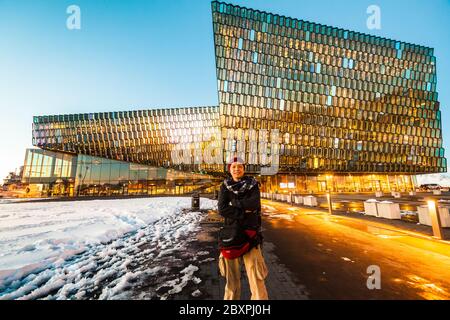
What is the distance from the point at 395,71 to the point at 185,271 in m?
75.2

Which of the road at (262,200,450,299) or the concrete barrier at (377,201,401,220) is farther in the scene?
the concrete barrier at (377,201,401,220)

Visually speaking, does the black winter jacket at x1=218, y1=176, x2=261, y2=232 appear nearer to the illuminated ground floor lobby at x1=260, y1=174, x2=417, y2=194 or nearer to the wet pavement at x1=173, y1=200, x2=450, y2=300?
the wet pavement at x1=173, y1=200, x2=450, y2=300

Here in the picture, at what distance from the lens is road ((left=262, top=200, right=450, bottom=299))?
3156 millimetres

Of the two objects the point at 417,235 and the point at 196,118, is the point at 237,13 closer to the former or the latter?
the point at 196,118

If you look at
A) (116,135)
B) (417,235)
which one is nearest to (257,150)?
(116,135)

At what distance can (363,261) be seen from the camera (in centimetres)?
443

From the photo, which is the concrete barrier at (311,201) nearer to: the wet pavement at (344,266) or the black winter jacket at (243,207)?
the wet pavement at (344,266)

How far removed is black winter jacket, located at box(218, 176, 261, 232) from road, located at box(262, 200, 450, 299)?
166cm

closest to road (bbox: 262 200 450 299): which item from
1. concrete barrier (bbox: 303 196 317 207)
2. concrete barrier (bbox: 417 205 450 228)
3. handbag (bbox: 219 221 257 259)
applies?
handbag (bbox: 219 221 257 259)

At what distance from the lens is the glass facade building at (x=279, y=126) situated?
4756 cm

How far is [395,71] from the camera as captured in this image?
2194 inches

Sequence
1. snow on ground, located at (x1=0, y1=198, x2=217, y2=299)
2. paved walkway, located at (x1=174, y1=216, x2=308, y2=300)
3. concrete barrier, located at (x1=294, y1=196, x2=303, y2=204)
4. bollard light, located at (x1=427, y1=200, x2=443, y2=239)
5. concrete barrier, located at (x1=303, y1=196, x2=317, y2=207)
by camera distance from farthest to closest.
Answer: concrete barrier, located at (x1=294, y1=196, x2=303, y2=204), concrete barrier, located at (x1=303, y1=196, x2=317, y2=207), bollard light, located at (x1=427, y1=200, x2=443, y2=239), snow on ground, located at (x1=0, y1=198, x2=217, y2=299), paved walkway, located at (x1=174, y1=216, x2=308, y2=300)

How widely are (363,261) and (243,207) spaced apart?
3.82 meters

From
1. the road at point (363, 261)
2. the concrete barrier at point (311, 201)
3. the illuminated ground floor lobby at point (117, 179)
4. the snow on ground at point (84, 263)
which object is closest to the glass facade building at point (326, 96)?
the illuminated ground floor lobby at point (117, 179)
